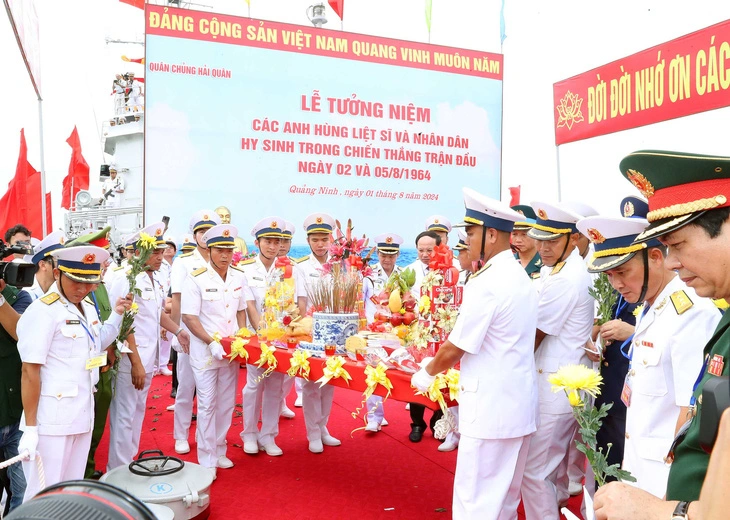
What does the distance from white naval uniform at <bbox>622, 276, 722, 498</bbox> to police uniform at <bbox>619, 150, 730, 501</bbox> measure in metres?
0.64

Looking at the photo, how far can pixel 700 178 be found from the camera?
1157 mm

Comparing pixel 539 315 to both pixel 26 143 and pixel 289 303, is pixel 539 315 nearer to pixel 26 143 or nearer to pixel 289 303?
pixel 289 303

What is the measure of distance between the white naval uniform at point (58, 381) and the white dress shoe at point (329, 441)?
89.5 inches

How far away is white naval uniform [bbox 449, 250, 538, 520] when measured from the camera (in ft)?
8.15

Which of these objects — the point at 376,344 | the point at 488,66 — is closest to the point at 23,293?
the point at 376,344

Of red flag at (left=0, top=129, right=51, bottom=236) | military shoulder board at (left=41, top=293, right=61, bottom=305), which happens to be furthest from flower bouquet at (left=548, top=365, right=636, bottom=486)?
red flag at (left=0, top=129, right=51, bottom=236)

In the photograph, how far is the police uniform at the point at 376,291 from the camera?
4949 mm

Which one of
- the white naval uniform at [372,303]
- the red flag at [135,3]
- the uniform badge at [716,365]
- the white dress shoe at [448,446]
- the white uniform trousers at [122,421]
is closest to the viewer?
the uniform badge at [716,365]

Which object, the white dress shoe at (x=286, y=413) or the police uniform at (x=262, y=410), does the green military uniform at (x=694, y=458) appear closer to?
the police uniform at (x=262, y=410)

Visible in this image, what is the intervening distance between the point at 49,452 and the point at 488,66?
28.6 feet

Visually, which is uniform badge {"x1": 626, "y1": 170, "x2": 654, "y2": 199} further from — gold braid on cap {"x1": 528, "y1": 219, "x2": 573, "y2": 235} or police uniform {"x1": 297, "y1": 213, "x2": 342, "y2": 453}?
police uniform {"x1": 297, "y1": 213, "x2": 342, "y2": 453}

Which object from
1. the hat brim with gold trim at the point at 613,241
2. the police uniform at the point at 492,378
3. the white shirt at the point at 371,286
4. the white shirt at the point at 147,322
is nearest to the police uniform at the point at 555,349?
the police uniform at the point at 492,378

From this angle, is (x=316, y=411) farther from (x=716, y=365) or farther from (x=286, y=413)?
(x=716, y=365)

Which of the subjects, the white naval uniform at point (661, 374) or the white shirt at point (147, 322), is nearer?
the white naval uniform at point (661, 374)
